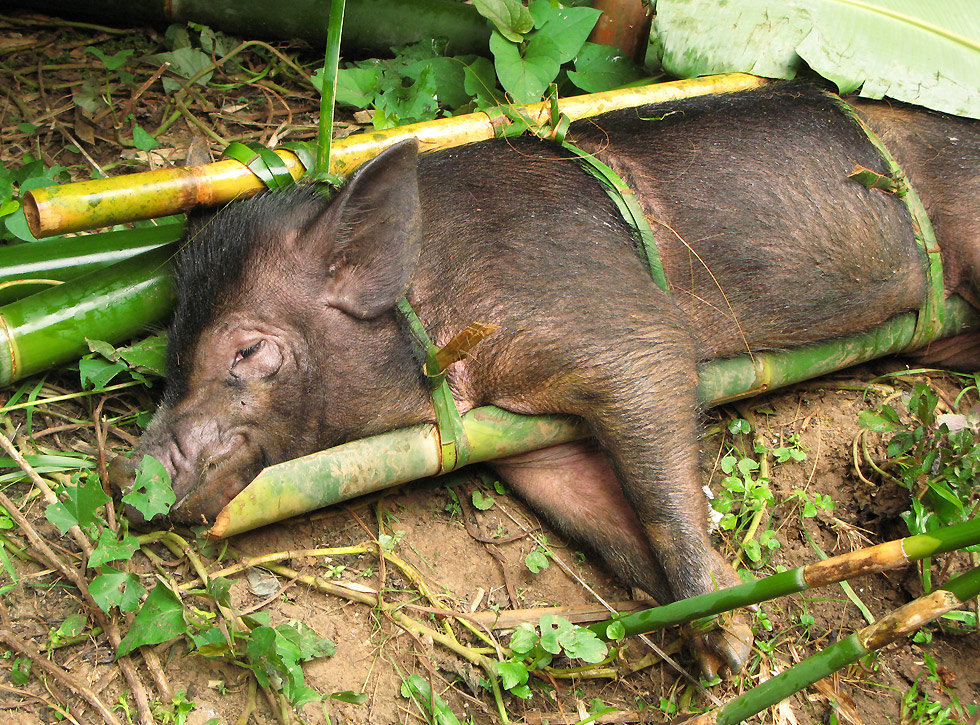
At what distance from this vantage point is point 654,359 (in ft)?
10.2

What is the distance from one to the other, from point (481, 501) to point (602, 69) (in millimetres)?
2069

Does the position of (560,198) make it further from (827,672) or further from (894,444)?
(827,672)

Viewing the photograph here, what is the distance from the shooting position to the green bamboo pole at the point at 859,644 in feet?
7.02

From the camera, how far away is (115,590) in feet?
8.46

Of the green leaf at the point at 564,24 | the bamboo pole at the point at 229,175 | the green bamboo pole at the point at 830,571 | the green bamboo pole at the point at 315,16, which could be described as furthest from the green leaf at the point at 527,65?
the green bamboo pole at the point at 830,571

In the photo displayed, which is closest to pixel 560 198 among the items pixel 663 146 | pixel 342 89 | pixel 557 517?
pixel 663 146

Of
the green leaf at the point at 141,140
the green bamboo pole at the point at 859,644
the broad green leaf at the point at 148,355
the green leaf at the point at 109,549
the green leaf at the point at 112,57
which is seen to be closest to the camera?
the green bamboo pole at the point at 859,644

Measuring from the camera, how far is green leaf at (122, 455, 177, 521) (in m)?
2.70

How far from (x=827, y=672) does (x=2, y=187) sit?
3.32 meters

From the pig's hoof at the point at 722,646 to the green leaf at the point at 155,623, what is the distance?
1.58 meters

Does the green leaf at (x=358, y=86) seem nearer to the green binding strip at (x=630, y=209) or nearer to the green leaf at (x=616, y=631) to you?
the green binding strip at (x=630, y=209)

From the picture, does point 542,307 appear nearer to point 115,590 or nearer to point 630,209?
point 630,209

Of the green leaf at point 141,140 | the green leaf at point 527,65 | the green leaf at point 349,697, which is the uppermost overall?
the green leaf at point 527,65

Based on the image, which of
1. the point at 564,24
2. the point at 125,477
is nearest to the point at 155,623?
the point at 125,477
